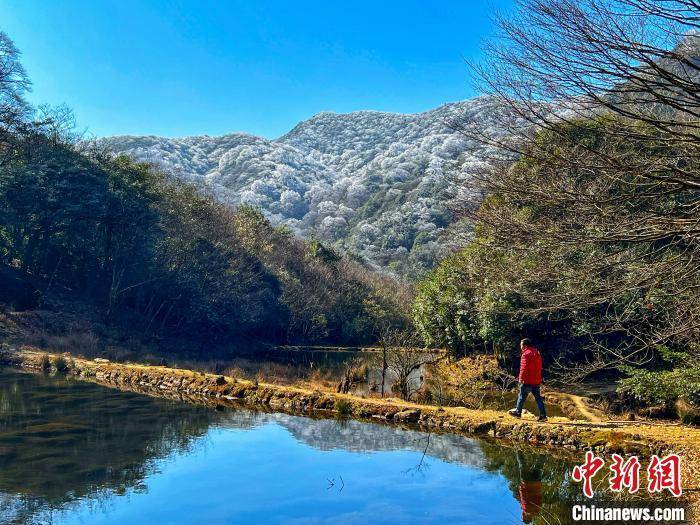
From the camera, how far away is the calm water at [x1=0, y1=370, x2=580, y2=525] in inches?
243

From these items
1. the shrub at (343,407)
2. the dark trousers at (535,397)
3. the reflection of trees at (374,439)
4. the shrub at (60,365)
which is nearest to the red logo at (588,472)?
the reflection of trees at (374,439)

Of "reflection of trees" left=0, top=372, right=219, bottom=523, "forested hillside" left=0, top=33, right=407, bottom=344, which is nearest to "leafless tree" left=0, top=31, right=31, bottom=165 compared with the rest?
"forested hillside" left=0, top=33, right=407, bottom=344

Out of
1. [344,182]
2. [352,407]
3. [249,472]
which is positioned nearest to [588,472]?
[249,472]

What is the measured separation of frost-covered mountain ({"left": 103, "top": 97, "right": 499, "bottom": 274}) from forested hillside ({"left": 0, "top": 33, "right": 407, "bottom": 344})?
20.3ft

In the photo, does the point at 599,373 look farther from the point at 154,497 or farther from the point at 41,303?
the point at 41,303

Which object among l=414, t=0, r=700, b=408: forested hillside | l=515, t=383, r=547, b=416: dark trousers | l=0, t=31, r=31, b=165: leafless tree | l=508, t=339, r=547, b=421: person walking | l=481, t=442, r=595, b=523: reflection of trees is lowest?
l=481, t=442, r=595, b=523: reflection of trees

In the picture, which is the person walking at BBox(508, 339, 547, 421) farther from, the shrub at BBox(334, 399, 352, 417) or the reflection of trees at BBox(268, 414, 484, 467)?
the shrub at BBox(334, 399, 352, 417)

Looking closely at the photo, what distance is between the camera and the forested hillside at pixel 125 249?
94.5 ft

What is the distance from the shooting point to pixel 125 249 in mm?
32031

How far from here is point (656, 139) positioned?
4.79 metres

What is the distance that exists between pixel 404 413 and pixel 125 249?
81.0ft

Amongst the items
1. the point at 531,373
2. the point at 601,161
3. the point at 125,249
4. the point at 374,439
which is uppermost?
the point at 125,249

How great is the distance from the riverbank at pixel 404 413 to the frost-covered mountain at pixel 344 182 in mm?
23403

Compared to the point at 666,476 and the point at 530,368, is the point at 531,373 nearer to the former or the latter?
Answer: the point at 530,368
